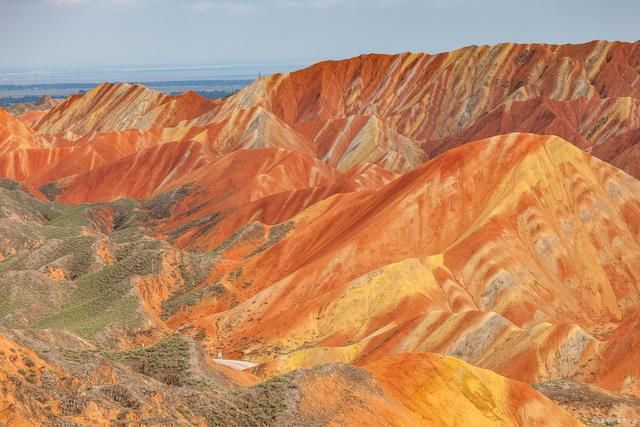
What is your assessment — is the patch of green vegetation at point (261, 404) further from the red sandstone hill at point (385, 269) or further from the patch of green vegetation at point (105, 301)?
the patch of green vegetation at point (105, 301)

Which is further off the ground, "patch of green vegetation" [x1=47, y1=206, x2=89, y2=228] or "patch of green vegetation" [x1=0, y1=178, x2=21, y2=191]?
"patch of green vegetation" [x1=0, y1=178, x2=21, y2=191]

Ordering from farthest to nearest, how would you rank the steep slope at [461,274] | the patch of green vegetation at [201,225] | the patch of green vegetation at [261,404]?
the patch of green vegetation at [201,225] → the steep slope at [461,274] → the patch of green vegetation at [261,404]

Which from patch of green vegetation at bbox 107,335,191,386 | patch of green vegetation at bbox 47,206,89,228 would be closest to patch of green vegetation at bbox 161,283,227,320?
patch of green vegetation at bbox 47,206,89,228

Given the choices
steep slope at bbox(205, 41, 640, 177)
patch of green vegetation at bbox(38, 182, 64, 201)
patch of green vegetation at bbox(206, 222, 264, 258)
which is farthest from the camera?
steep slope at bbox(205, 41, 640, 177)

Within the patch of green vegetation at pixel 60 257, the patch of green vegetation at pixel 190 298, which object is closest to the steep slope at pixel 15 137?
the patch of green vegetation at pixel 60 257

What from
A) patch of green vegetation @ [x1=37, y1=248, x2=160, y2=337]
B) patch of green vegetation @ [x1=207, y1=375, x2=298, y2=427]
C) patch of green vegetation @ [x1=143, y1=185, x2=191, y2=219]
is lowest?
patch of green vegetation @ [x1=143, y1=185, x2=191, y2=219]

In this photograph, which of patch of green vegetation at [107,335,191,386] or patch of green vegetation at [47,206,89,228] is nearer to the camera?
patch of green vegetation at [107,335,191,386]

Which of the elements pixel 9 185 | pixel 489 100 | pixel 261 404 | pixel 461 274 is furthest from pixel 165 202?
pixel 261 404

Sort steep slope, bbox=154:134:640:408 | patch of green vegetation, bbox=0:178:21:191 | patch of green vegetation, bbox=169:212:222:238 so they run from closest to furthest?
steep slope, bbox=154:134:640:408
patch of green vegetation, bbox=169:212:222:238
patch of green vegetation, bbox=0:178:21:191

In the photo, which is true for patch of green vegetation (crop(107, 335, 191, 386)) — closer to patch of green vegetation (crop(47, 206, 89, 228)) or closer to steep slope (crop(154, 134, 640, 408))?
steep slope (crop(154, 134, 640, 408))

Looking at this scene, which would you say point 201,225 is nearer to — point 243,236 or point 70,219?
point 70,219

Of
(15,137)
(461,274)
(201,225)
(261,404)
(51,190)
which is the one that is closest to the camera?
(261,404)
